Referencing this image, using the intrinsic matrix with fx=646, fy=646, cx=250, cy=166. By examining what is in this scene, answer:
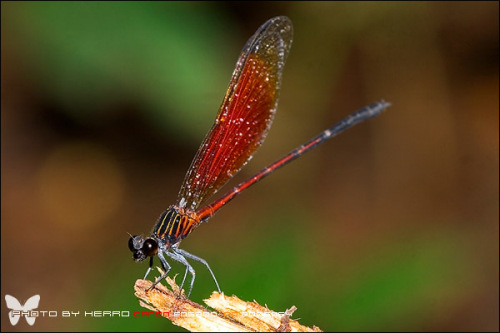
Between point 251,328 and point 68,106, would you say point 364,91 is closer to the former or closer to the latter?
point 68,106

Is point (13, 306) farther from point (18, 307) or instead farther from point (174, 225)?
point (174, 225)

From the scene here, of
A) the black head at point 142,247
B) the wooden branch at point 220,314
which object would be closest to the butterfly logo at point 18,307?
the black head at point 142,247

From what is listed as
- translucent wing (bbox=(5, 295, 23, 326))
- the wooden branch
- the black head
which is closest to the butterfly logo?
translucent wing (bbox=(5, 295, 23, 326))

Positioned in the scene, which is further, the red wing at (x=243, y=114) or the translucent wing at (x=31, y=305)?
the translucent wing at (x=31, y=305)

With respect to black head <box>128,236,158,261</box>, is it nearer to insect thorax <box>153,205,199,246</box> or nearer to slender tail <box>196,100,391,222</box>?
insect thorax <box>153,205,199,246</box>

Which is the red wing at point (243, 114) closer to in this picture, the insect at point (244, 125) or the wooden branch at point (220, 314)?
the insect at point (244, 125)

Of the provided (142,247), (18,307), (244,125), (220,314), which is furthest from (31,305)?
(220,314)

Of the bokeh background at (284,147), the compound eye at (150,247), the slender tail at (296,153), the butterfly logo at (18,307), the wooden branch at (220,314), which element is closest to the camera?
the wooden branch at (220,314)
